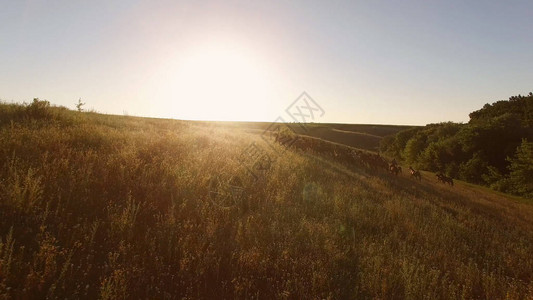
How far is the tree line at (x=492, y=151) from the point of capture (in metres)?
23.7

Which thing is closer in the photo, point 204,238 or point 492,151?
point 204,238

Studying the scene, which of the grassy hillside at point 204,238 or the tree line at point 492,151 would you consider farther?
the tree line at point 492,151

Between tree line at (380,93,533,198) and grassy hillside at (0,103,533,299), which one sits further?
tree line at (380,93,533,198)

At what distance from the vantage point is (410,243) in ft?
19.6

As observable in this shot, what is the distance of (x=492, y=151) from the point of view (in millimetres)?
29109

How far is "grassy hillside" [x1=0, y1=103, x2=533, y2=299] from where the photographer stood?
3418 mm

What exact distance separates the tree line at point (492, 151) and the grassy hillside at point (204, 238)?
2067 cm

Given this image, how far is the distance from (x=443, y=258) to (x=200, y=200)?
4.74 meters

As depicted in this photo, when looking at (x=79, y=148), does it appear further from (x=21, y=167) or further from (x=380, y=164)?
(x=380, y=164)

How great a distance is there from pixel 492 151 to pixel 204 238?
34111 millimetres

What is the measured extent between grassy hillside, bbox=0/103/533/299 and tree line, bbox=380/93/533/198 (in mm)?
20673

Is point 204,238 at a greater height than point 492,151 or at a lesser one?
lesser

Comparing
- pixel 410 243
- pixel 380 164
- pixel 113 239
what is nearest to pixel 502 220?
pixel 410 243

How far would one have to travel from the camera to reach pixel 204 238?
440 centimetres
